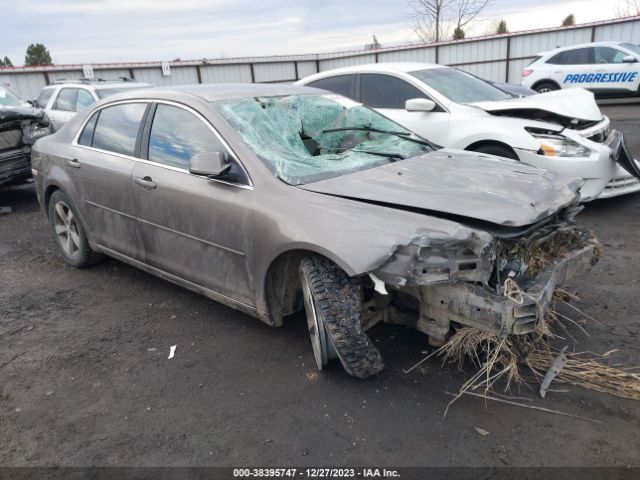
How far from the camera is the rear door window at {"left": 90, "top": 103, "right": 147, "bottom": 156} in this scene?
397 cm

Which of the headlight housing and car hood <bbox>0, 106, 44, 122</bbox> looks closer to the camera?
the headlight housing

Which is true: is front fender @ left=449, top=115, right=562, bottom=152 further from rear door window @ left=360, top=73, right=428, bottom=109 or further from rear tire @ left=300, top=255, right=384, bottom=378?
rear tire @ left=300, top=255, right=384, bottom=378

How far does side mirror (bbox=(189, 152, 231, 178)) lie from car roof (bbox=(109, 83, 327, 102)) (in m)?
0.60

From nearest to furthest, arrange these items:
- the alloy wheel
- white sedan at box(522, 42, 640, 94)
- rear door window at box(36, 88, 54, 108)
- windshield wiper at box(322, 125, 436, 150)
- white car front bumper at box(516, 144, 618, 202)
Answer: windshield wiper at box(322, 125, 436, 150), the alloy wheel, white car front bumper at box(516, 144, 618, 202), rear door window at box(36, 88, 54, 108), white sedan at box(522, 42, 640, 94)

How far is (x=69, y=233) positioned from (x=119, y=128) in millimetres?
1413

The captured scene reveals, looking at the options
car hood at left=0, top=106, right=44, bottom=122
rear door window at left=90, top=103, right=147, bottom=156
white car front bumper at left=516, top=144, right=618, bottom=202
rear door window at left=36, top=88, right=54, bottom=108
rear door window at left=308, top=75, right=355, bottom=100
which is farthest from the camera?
rear door window at left=36, top=88, right=54, bottom=108

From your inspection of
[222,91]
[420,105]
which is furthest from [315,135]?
[420,105]

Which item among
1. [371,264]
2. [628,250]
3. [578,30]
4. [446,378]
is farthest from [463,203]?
[578,30]

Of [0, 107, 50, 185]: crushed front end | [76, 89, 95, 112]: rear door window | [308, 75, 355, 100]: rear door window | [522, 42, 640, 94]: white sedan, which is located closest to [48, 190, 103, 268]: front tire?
[0, 107, 50, 185]: crushed front end

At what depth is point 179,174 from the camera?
11.7 feet

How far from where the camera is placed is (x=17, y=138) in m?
7.48

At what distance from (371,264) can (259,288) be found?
36.9 inches

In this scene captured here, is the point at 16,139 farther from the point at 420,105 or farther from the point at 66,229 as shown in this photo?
the point at 420,105

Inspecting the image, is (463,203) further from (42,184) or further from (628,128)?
(628,128)
